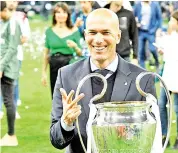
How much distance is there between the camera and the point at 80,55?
10.6m

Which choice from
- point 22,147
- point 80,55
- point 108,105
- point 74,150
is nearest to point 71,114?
point 108,105

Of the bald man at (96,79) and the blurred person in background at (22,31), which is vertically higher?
the bald man at (96,79)

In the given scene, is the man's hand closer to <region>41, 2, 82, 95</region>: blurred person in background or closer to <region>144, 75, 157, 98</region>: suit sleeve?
<region>144, 75, 157, 98</region>: suit sleeve

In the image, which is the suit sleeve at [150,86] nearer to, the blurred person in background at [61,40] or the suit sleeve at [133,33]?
the blurred person in background at [61,40]

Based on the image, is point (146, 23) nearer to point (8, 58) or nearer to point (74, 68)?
point (8, 58)

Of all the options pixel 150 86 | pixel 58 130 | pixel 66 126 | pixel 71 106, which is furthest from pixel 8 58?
pixel 71 106

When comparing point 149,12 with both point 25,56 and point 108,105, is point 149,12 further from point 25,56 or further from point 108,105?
point 108,105

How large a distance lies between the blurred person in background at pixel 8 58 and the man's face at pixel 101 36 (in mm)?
5005

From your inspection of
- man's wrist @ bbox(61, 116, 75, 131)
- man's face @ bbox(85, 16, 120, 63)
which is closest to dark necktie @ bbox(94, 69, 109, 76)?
man's face @ bbox(85, 16, 120, 63)

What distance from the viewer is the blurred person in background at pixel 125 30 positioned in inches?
412

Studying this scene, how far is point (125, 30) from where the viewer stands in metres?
10.7

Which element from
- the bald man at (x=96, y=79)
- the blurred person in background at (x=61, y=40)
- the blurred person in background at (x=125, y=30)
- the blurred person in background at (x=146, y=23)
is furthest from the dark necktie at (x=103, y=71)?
the blurred person in background at (x=146, y=23)

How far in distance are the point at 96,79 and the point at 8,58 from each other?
192 inches

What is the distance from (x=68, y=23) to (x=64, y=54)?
45cm
